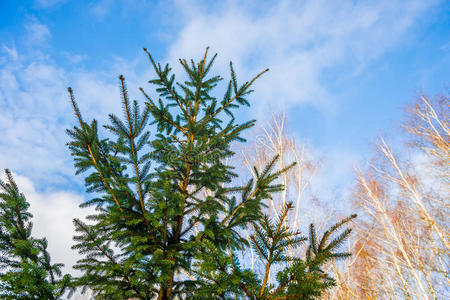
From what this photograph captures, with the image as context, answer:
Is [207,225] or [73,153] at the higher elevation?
[73,153]

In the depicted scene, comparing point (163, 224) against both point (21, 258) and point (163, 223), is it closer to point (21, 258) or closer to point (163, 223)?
point (163, 223)

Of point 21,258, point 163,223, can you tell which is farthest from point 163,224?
point 21,258

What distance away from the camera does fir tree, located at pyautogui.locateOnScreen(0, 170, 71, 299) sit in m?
1.97

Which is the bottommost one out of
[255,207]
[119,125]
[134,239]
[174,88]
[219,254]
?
[219,254]

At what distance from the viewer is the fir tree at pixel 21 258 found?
1.97 metres

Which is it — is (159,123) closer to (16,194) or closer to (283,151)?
(16,194)

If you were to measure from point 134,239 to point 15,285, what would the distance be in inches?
39.3

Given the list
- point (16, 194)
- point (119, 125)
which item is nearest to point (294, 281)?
point (119, 125)

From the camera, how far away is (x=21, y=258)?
2348 millimetres

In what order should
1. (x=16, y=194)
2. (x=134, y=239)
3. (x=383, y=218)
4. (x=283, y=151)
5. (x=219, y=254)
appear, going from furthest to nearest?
(x=283, y=151), (x=383, y=218), (x=16, y=194), (x=134, y=239), (x=219, y=254)

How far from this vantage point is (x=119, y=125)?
7.41 ft

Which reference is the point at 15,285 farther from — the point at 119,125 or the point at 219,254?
the point at 219,254

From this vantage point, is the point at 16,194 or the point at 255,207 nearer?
the point at 16,194

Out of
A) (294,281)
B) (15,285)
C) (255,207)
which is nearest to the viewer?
(294,281)
